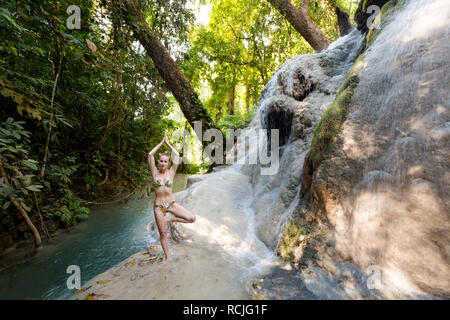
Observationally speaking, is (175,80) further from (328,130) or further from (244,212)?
(328,130)

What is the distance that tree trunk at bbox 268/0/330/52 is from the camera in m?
7.61

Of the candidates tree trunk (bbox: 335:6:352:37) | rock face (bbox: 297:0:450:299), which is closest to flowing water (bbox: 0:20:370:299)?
rock face (bbox: 297:0:450:299)

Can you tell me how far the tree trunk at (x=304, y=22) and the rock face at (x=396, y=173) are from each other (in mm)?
4966

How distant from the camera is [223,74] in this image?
1073 cm

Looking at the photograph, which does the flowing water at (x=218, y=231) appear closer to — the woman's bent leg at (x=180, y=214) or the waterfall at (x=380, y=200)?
the waterfall at (x=380, y=200)

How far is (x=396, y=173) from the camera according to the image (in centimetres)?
217

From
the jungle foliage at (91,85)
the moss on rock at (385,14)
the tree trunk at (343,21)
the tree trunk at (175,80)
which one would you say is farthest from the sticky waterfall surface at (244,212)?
the tree trunk at (343,21)

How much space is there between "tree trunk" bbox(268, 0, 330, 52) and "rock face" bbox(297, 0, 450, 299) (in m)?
4.97

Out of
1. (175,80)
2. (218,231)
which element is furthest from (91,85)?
(218,231)

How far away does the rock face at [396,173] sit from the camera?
1.85 metres

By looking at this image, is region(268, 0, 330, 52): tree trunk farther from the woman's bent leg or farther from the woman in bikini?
the woman's bent leg

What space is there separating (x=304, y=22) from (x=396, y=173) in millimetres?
7823
